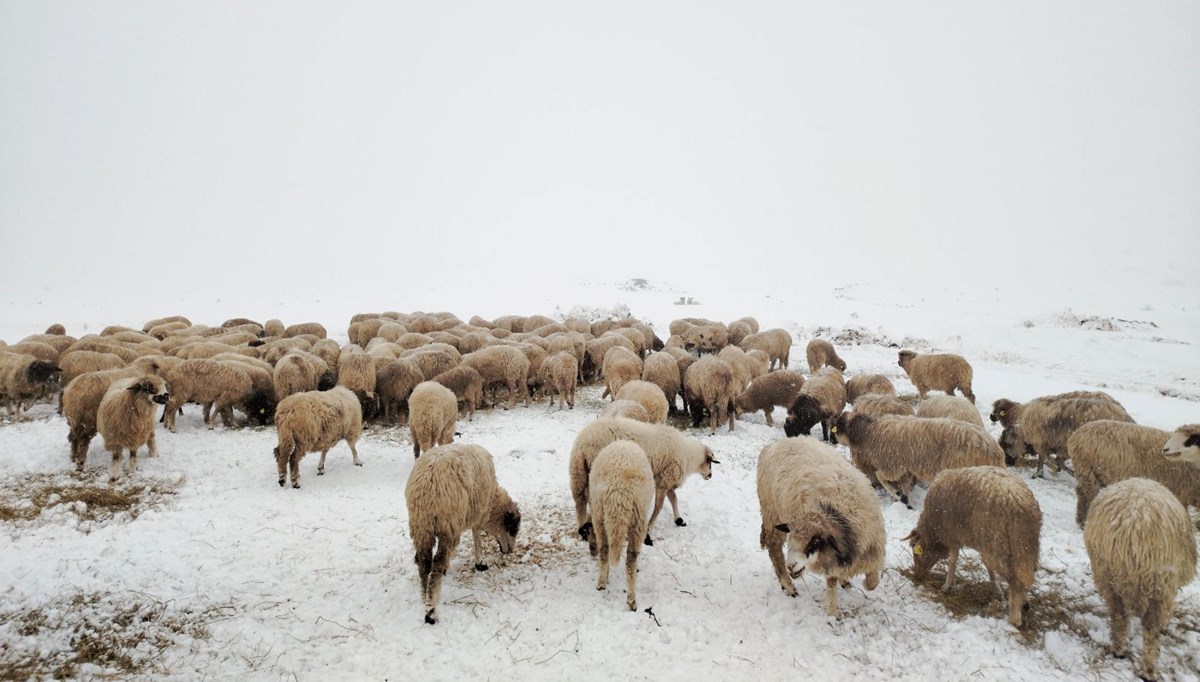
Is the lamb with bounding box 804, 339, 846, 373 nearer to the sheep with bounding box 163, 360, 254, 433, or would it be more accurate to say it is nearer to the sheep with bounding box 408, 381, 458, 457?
the sheep with bounding box 408, 381, 458, 457

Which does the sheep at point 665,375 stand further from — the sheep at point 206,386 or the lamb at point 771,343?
the sheep at point 206,386

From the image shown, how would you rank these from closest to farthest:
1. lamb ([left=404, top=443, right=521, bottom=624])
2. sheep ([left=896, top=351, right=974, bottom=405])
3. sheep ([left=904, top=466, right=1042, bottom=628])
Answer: sheep ([left=904, top=466, right=1042, bottom=628]) → lamb ([left=404, top=443, right=521, bottom=624]) → sheep ([left=896, top=351, right=974, bottom=405])

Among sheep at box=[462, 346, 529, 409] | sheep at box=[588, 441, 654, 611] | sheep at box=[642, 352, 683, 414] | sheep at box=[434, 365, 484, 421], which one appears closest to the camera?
sheep at box=[588, 441, 654, 611]

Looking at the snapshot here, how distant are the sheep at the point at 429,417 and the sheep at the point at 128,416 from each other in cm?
400

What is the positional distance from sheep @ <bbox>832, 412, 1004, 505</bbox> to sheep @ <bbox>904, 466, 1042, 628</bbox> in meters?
1.74

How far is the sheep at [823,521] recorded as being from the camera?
17.3ft

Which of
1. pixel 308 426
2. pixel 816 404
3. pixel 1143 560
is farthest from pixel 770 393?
pixel 308 426

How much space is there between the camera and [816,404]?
11750 mm

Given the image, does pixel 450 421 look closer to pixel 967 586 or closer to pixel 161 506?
pixel 161 506

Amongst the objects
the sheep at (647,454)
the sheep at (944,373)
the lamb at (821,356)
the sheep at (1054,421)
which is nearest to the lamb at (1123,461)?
the sheep at (1054,421)

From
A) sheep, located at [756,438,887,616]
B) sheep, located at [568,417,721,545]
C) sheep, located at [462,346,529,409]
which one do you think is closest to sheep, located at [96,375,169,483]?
sheep, located at [462,346,529,409]

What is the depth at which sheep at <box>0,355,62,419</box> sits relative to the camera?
11438mm

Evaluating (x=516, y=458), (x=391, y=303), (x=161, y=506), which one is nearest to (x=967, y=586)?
(x=516, y=458)

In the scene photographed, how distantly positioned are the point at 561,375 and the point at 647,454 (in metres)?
6.92
